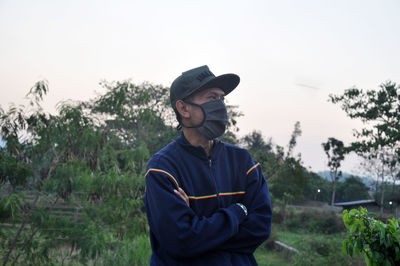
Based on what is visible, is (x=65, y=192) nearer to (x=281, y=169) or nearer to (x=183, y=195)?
(x=183, y=195)

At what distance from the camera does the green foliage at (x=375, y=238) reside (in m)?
2.68

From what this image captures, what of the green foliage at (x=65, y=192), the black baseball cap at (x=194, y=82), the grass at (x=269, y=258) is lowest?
the grass at (x=269, y=258)

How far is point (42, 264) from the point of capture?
18.6 ft

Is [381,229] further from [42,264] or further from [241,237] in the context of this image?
[42,264]

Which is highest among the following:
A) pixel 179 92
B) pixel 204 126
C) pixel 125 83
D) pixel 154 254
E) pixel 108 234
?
pixel 125 83

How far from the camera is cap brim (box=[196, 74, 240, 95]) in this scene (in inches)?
97.3

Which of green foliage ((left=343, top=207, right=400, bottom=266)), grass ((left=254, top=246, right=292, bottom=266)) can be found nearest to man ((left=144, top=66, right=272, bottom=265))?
green foliage ((left=343, top=207, right=400, bottom=266))

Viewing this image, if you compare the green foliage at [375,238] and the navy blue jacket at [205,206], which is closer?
the navy blue jacket at [205,206]

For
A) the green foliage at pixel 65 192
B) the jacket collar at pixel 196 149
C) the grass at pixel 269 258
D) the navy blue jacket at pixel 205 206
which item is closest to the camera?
the navy blue jacket at pixel 205 206

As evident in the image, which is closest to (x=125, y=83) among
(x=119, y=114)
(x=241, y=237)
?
(x=119, y=114)

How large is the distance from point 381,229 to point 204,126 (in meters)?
1.44

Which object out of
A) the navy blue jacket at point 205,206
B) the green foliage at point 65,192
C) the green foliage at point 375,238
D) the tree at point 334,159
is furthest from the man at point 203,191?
the tree at point 334,159

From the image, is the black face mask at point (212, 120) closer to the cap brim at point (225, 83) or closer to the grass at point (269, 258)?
the cap brim at point (225, 83)

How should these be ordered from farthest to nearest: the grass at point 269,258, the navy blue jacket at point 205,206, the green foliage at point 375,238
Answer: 1. the grass at point 269,258
2. the green foliage at point 375,238
3. the navy blue jacket at point 205,206
